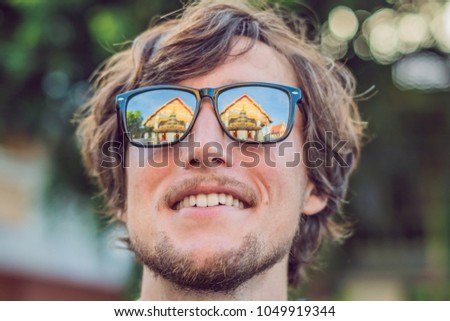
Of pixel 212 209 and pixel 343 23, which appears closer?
pixel 212 209

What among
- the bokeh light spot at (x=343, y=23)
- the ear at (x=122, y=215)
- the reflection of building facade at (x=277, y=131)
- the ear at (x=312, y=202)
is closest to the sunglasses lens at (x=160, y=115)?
the reflection of building facade at (x=277, y=131)

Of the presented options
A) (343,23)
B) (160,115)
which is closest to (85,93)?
(343,23)

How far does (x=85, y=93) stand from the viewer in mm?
4531

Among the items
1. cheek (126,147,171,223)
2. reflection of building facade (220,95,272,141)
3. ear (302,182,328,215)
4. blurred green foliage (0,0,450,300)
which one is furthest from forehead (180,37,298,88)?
blurred green foliage (0,0,450,300)

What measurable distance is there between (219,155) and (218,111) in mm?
154

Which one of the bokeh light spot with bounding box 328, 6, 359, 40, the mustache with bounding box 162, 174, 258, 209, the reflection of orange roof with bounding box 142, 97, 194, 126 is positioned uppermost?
the bokeh light spot with bounding box 328, 6, 359, 40

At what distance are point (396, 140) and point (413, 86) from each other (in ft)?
1.59

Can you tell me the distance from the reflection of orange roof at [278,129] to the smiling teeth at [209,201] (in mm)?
274

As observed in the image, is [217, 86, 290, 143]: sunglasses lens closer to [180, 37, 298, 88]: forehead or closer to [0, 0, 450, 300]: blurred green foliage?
[180, 37, 298, 88]: forehead

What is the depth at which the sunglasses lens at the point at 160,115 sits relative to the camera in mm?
2070

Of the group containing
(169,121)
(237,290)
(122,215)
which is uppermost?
(169,121)

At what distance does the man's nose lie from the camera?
6.61ft

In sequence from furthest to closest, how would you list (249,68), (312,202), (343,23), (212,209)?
1. (343,23)
2. (312,202)
3. (249,68)
4. (212,209)

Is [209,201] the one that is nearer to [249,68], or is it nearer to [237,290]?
[237,290]
